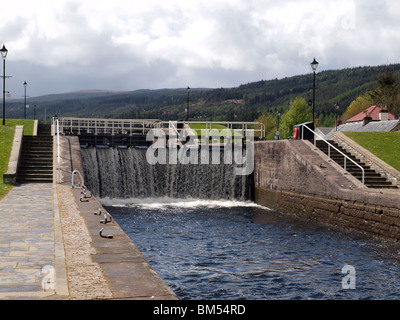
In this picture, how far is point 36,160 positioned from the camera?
2464 cm

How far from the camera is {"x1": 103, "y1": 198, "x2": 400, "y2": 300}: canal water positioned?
11312 millimetres

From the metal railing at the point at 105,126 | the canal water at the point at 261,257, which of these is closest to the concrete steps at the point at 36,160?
the canal water at the point at 261,257

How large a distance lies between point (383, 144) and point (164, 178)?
13.2 metres

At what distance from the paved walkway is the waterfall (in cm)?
1415

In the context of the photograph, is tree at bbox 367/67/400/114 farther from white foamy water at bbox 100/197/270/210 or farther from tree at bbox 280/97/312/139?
white foamy water at bbox 100/197/270/210

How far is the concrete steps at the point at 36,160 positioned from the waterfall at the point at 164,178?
10.7ft

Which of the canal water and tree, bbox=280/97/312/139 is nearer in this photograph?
the canal water

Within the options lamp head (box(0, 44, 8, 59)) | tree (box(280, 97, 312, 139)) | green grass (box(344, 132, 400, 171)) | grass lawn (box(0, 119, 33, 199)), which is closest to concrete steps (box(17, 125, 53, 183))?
grass lawn (box(0, 119, 33, 199))

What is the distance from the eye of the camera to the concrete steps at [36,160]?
22.5 metres

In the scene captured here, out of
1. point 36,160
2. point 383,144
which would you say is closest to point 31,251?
point 36,160

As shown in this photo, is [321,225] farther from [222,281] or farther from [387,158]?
[222,281]
